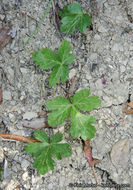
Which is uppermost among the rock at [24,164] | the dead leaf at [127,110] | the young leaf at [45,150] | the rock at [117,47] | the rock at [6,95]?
the rock at [117,47]

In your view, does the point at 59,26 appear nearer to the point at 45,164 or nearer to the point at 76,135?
the point at 76,135

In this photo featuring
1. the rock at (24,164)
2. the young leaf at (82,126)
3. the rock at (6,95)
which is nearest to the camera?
the young leaf at (82,126)

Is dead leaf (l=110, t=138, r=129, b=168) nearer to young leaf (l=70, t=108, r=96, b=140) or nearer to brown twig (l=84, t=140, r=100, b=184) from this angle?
brown twig (l=84, t=140, r=100, b=184)

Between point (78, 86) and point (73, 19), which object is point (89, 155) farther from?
point (73, 19)

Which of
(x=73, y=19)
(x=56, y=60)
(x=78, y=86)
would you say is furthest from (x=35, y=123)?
(x=73, y=19)

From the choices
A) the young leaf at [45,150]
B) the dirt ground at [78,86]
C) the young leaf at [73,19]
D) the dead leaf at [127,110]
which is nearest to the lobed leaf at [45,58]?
the dirt ground at [78,86]

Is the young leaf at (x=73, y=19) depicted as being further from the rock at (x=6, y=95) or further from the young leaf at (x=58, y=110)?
the rock at (x=6, y=95)
